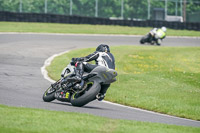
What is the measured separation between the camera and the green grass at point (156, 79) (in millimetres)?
12330

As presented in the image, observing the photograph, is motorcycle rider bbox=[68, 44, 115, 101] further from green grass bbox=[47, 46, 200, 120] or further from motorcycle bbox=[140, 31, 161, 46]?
motorcycle bbox=[140, 31, 161, 46]

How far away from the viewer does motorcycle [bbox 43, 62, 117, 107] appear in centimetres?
1034

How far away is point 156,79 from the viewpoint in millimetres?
16891

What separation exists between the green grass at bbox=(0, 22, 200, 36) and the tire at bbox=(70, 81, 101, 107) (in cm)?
2163

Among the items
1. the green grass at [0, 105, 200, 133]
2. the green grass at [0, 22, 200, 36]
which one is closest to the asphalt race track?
the green grass at [0, 105, 200, 133]

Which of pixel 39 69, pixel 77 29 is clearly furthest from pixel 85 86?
pixel 77 29

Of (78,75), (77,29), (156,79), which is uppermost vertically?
(77,29)

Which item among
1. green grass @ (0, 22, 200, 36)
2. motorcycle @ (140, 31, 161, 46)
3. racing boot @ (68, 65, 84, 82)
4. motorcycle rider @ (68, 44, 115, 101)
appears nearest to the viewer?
racing boot @ (68, 65, 84, 82)

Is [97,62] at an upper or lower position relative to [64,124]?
upper

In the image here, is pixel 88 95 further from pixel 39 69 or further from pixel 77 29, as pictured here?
pixel 77 29

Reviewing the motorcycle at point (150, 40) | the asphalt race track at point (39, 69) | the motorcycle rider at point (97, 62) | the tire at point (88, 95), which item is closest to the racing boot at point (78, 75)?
the motorcycle rider at point (97, 62)

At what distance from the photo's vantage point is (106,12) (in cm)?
4588

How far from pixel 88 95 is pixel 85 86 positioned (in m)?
0.30

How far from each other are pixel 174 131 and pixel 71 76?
3377 millimetres
